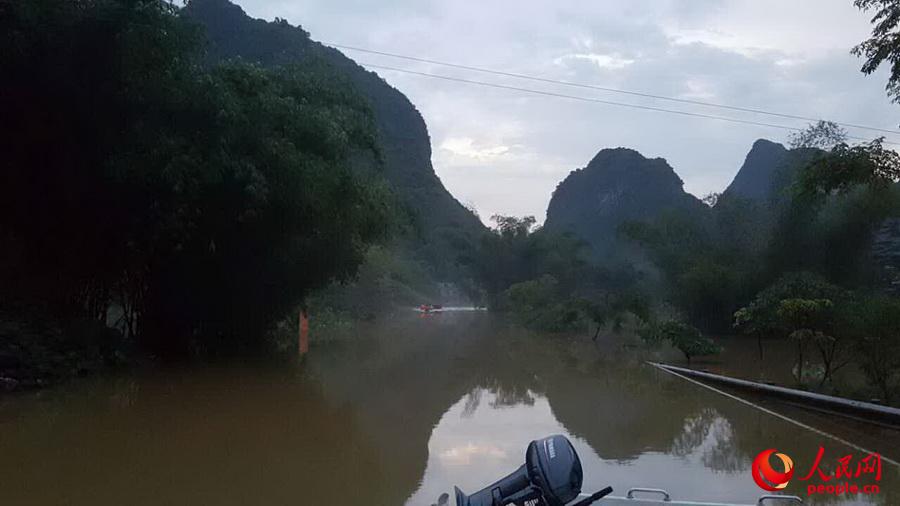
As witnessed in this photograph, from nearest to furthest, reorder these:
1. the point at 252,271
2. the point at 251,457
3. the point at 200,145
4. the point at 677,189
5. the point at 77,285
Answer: the point at 251,457 → the point at 200,145 → the point at 77,285 → the point at 252,271 → the point at 677,189

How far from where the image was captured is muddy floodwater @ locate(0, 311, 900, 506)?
535 centimetres

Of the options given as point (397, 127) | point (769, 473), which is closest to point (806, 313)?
point (769, 473)

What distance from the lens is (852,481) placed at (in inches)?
218

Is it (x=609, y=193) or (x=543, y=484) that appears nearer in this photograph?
(x=543, y=484)

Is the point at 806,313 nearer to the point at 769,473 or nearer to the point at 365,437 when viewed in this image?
the point at 769,473

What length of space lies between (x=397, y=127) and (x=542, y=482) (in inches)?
3157

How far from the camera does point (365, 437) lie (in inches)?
292

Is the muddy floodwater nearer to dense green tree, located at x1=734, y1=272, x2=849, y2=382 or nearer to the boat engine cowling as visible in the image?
dense green tree, located at x1=734, y1=272, x2=849, y2=382

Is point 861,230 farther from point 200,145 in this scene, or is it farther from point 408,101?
point 408,101

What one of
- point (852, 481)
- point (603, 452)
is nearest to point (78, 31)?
point (603, 452)

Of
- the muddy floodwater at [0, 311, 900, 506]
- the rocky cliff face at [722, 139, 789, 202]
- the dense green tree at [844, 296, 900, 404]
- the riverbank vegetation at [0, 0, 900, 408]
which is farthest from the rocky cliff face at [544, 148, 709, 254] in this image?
the dense green tree at [844, 296, 900, 404]

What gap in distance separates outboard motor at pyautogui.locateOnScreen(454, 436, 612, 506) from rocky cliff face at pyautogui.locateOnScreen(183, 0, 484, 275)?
38.2m

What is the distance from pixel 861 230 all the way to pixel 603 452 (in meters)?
14.7

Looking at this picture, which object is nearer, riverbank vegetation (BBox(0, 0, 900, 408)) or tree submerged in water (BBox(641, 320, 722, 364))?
riverbank vegetation (BBox(0, 0, 900, 408))
